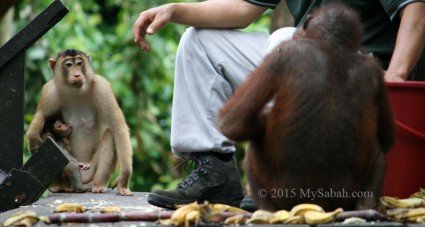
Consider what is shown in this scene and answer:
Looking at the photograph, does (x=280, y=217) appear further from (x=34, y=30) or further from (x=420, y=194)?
(x=34, y=30)

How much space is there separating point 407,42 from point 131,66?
24.7ft

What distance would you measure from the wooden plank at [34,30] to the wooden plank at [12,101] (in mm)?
56

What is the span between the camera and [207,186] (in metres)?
5.36

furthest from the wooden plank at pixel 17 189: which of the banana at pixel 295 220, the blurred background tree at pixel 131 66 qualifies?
the blurred background tree at pixel 131 66

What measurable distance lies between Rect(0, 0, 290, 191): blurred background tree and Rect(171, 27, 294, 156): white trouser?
19.6 ft

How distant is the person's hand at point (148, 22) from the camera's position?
5.41m

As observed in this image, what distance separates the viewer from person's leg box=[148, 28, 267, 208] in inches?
211

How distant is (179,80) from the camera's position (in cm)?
554

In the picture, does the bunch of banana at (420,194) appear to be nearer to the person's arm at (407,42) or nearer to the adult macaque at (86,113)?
the person's arm at (407,42)

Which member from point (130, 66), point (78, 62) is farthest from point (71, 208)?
point (130, 66)

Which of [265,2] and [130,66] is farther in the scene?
[130,66]

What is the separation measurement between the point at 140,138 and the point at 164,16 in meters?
7.21

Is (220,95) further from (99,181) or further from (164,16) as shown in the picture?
(99,181)

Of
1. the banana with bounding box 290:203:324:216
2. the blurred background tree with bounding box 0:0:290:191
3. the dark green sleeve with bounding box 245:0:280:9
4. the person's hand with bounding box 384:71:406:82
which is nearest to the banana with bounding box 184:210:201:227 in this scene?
the banana with bounding box 290:203:324:216
